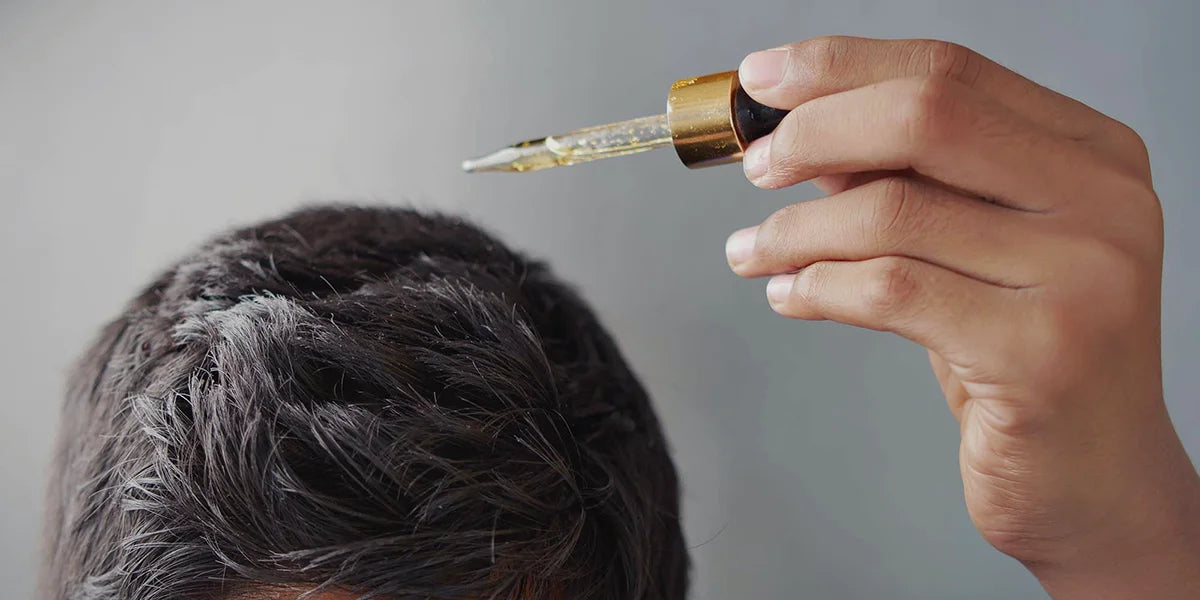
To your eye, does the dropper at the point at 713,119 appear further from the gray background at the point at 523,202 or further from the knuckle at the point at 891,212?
the gray background at the point at 523,202

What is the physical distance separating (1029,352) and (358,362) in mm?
447

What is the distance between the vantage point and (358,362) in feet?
1.95

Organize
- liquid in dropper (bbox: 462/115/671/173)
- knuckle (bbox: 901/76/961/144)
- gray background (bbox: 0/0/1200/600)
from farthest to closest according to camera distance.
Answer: gray background (bbox: 0/0/1200/600) → liquid in dropper (bbox: 462/115/671/173) → knuckle (bbox: 901/76/961/144)

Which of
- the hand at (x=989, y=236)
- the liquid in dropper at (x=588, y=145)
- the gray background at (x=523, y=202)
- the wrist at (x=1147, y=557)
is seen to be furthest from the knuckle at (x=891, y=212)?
the gray background at (x=523, y=202)

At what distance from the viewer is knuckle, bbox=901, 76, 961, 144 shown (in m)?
0.43

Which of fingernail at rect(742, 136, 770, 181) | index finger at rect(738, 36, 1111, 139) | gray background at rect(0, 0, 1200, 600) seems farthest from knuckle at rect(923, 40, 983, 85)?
gray background at rect(0, 0, 1200, 600)

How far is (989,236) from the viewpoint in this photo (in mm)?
453

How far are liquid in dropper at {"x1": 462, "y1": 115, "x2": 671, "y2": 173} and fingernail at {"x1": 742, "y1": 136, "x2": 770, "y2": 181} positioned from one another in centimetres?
5

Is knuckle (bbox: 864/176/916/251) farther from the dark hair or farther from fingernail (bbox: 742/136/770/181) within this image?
the dark hair

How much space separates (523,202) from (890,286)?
673 millimetres

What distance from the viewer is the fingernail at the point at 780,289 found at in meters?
0.52

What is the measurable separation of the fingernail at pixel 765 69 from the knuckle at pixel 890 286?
0.13 metres

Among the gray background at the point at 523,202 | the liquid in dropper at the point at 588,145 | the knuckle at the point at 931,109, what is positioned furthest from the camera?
the gray background at the point at 523,202

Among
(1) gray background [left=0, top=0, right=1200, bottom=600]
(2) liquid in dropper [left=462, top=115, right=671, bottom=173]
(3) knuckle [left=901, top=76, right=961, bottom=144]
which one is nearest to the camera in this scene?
(3) knuckle [left=901, top=76, right=961, bottom=144]
